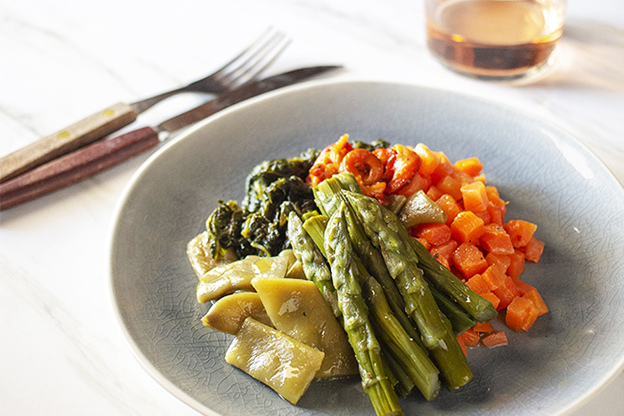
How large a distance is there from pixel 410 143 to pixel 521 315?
1.73 m

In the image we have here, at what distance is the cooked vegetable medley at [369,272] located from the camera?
2.75 meters

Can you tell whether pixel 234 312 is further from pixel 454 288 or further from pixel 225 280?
pixel 454 288

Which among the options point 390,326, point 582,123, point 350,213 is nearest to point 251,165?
point 350,213

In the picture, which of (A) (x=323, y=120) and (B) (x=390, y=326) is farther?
(A) (x=323, y=120)

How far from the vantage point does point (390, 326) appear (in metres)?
2.74

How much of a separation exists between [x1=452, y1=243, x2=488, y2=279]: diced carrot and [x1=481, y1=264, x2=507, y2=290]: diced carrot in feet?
0.17

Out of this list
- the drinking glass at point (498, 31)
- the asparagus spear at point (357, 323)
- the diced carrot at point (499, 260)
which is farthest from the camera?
the drinking glass at point (498, 31)

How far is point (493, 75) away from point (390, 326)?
10.4 feet

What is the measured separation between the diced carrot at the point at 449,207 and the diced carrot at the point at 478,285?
0.41 meters

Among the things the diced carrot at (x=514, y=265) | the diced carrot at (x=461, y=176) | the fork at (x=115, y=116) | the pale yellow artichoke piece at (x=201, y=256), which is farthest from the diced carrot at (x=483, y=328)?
the fork at (x=115, y=116)

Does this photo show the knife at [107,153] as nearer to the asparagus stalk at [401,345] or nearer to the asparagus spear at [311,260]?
the asparagus spear at [311,260]

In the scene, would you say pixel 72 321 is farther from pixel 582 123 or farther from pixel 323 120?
pixel 582 123

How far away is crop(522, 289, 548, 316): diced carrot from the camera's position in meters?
3.15

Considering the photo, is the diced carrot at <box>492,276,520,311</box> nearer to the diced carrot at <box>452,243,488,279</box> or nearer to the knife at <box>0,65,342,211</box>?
the diced carrot at <box>452,243,488,279</box>
